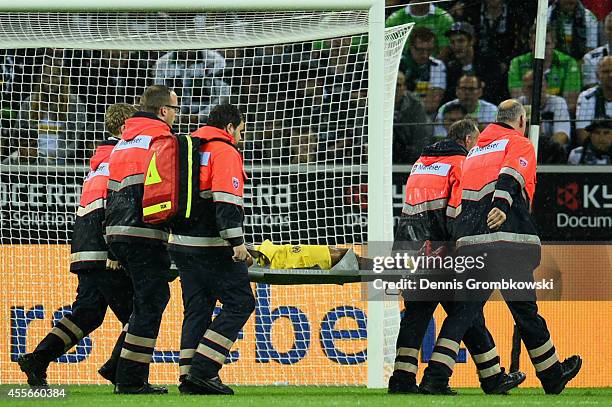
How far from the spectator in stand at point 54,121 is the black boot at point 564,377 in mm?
4828

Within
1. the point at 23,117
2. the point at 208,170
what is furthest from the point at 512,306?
the point at 23,117

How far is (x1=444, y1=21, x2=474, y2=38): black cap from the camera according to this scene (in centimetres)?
1390

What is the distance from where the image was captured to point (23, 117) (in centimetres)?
1133

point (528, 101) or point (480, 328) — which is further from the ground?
point (528, 101)

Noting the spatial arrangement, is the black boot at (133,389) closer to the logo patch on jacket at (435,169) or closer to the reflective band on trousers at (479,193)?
the logo patch on jacket at (435,169)

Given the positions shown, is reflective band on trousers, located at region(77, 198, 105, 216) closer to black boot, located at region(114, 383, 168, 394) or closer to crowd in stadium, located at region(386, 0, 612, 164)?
black boot, located at region(114, 383, 168, 394)

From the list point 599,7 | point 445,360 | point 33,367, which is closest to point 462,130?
point 445,360

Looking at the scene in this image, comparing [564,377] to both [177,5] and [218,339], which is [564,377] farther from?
[177,5]

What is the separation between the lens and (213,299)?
822 centimetres

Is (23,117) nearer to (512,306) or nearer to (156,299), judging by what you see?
(156,299)

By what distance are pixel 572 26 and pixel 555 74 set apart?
2.07ft

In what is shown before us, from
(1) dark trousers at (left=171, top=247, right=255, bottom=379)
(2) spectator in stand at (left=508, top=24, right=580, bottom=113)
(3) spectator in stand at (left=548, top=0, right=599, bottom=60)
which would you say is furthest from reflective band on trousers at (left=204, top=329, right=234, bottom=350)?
(3) spectator in stand at (left=548, top=0, right=599, bottom=60)

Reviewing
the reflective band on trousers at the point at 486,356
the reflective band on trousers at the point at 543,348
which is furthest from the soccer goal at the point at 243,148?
the reflective band on trousers at the point at 543,348

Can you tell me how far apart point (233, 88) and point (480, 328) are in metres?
3.48
